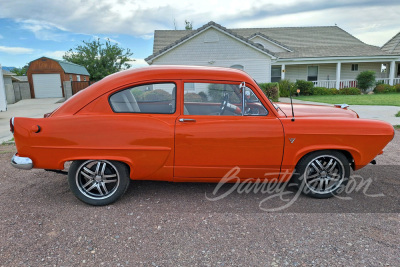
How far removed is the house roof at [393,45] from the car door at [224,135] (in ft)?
84.3

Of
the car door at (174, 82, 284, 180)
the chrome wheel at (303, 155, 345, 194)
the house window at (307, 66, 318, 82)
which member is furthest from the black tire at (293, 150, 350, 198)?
the house window at (307, 66, 318, 82)

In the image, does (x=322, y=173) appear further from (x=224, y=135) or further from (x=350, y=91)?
(x=350, y=91)

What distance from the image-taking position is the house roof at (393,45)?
2355cm

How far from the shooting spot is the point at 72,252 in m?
2.62

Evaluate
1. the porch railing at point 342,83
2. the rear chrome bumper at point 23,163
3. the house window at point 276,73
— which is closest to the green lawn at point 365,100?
the porch railing at point 342,83

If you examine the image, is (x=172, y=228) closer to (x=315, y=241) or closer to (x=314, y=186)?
(x=315, y=241)

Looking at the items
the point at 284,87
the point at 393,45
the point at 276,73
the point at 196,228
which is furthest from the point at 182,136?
the point at 393,45

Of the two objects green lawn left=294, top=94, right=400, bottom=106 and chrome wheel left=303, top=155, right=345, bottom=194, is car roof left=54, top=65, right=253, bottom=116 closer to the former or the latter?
chrome wheel left=303, top=155, right=345, bottom=194

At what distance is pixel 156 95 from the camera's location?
11.4ft

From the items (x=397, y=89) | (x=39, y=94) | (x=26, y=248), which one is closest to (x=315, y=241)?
(x=26, y=248)

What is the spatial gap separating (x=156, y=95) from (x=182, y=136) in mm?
633

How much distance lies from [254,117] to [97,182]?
209 cm

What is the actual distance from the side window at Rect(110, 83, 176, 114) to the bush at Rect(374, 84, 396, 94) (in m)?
23.2

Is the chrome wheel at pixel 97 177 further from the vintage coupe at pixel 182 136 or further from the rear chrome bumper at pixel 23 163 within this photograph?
the rear chrome bumper at pixel 23 163
